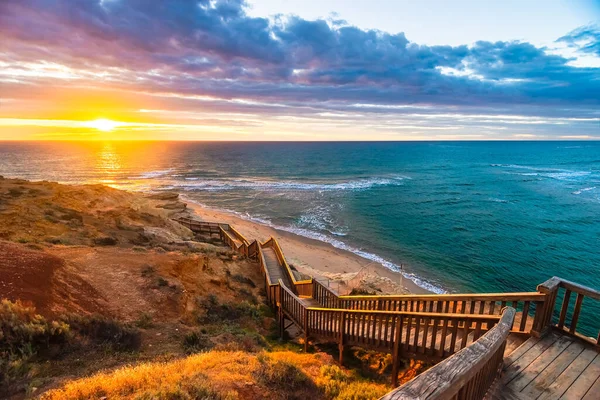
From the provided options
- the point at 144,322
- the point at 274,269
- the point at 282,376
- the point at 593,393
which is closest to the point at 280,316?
the point at 274,269

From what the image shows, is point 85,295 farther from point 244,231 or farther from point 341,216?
point 341,216

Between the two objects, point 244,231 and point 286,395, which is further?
point 244,231

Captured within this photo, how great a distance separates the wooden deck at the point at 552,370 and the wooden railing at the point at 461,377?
56cm

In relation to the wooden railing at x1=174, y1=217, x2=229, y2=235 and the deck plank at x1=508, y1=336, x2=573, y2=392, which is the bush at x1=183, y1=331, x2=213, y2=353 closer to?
the deck plank at x1=508, y1=336, x2=573, y2=392

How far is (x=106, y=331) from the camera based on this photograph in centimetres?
748

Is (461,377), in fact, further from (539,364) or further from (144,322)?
(144,322)

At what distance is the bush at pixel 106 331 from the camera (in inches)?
283

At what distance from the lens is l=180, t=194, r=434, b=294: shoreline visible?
1897 cm

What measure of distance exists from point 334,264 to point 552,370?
65.1ft

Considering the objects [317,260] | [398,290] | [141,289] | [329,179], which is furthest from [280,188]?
[141,289]

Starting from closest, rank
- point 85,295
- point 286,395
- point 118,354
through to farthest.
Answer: point 286,395 < point 118,354 < point 85,295

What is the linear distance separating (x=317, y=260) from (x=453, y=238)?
12.8m

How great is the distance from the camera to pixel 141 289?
10602 millimetres

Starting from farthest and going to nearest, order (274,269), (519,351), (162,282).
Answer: (274,269)
(162,282)
(519,351)
